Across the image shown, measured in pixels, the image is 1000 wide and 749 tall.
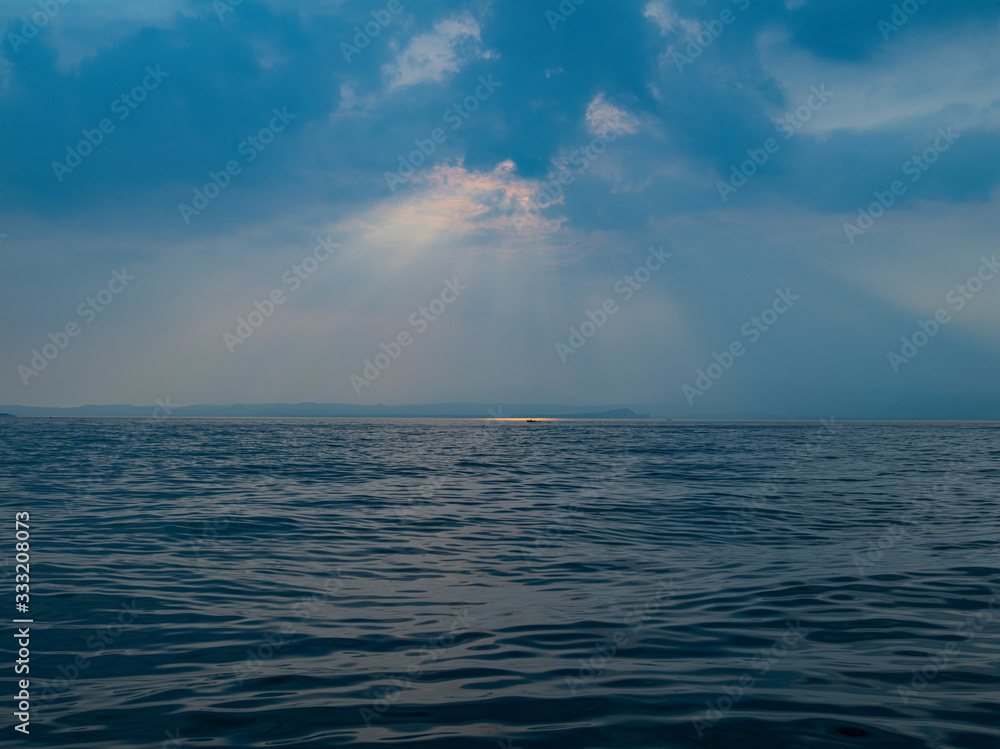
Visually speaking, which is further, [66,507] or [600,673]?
[66,507]

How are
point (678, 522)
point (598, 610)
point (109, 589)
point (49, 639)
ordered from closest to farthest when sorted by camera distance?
point (49, 639), point (598, 610), point (109, 589), point (678, 522)

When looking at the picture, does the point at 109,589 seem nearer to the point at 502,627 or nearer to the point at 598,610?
the point at 502,627

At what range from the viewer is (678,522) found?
19.0 metres

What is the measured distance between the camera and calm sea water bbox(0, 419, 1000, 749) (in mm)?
6273

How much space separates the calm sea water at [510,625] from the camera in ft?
20.6

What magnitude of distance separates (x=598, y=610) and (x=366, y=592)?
3905 millimetres

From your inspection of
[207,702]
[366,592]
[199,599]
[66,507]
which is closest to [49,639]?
[199,599]

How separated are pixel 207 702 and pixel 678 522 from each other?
48.4ft

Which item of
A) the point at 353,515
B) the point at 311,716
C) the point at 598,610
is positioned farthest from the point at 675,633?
the point at 353,515

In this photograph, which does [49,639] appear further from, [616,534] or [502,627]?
[616,534]

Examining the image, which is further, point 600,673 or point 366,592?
point 366,592

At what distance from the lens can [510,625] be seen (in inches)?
368

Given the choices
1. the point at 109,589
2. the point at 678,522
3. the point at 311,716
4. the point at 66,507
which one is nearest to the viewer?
the point at 311,716

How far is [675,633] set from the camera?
892cm
